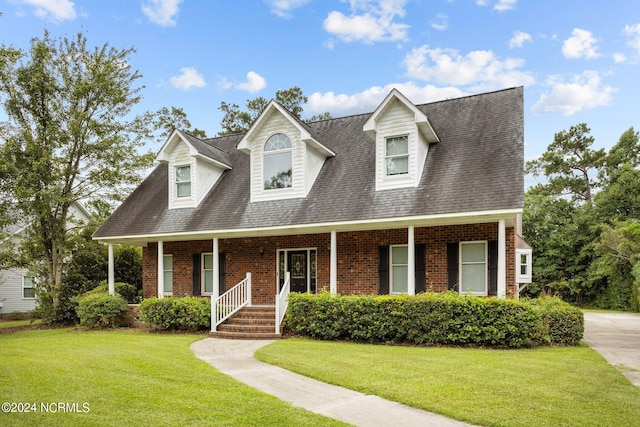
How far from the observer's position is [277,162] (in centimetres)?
1609

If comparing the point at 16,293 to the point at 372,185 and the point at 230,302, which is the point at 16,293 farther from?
the point at 372,185

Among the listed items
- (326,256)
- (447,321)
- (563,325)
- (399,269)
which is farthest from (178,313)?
(563,325)

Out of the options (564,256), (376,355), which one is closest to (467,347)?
(376,355)

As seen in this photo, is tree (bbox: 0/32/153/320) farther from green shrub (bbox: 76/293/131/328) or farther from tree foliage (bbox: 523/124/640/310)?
tree foliage (bbox: 523/124/640/310)

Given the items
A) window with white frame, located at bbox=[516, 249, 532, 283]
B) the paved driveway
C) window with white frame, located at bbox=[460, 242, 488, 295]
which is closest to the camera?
the paved driveway

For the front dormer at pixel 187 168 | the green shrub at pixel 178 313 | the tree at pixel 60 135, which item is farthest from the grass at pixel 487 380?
the tree at pixel 60 135

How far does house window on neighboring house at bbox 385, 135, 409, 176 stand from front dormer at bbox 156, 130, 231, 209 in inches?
268

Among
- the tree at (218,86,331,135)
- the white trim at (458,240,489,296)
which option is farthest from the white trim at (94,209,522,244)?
the tree at (218,86,331,135)

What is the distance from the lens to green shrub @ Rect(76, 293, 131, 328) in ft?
52.9

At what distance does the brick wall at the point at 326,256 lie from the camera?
1383 centimetres

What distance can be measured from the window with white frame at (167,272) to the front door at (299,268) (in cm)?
484

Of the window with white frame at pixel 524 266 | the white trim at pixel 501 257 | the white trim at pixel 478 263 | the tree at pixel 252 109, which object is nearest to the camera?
the white trim at pixel 501 257

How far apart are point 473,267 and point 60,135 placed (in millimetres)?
15477

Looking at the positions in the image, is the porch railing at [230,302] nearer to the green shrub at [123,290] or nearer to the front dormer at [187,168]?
the front dormer at [187,168]
